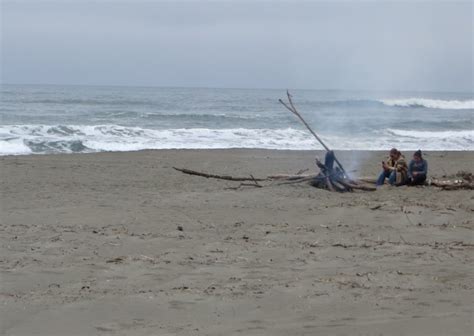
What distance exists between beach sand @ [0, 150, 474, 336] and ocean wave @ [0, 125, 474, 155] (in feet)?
26.0

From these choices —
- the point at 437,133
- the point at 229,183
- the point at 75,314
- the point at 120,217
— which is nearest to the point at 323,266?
the point at 75,314

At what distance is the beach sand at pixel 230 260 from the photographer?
4805 mm

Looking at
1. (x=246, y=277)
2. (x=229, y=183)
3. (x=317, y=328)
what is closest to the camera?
(x=317, y=328)

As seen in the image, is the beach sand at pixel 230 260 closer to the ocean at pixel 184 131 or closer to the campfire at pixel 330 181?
the campfire at pixel 330 181

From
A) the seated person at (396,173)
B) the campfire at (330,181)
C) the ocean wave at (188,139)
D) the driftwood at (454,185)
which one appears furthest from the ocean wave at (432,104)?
the campfire at (330,181)

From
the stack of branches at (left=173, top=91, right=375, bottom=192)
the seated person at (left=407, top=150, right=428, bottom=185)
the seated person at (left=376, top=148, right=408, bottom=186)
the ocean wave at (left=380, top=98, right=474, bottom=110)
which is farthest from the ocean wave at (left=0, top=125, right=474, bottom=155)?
the ocean wave at (left=380, top=98, right=474, bottom=110)

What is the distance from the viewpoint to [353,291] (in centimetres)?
544

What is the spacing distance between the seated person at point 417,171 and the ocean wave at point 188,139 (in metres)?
9.20

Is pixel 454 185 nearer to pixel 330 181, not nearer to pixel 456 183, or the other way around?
pixel 456 183

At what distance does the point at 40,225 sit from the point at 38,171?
5.28 meters

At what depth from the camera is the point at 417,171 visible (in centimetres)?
1130

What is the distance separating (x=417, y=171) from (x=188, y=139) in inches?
502

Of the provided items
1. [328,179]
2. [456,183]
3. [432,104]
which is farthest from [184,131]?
[432,104]

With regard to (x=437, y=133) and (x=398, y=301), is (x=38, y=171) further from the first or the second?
(x=437, y=133)
